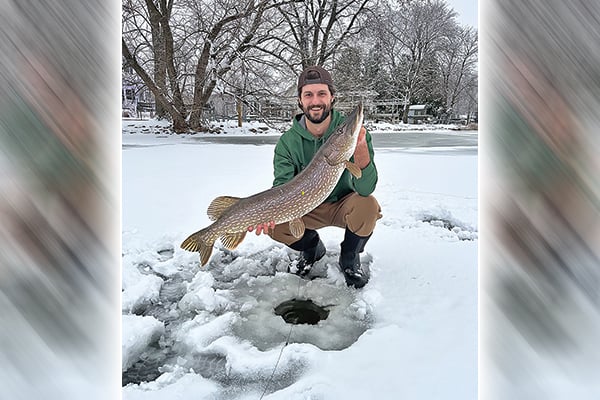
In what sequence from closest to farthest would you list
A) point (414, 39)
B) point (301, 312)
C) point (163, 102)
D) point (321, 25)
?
point (301, 312), point (414, 39), point (321, 25), point (163, 102)

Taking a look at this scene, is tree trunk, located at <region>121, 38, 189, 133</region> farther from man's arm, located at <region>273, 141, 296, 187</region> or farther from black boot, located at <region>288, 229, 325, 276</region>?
black boot, located at <region>288, 229, 325, 276</region>

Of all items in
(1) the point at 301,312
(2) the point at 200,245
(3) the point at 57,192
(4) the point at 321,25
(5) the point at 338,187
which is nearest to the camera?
(3) the point at 57,192

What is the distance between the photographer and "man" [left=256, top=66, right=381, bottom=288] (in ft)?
3.91

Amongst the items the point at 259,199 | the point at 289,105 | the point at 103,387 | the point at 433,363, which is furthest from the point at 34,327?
the point at 289,105

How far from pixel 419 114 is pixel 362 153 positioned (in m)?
0.80

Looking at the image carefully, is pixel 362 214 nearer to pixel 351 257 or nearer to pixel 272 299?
pixel 351 257

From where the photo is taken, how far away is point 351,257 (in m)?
1.29

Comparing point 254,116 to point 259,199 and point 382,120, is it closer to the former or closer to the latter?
point 382,120

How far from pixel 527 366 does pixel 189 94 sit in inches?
87.4

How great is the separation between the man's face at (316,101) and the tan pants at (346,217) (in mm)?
321

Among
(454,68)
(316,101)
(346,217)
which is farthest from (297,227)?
(454,68)

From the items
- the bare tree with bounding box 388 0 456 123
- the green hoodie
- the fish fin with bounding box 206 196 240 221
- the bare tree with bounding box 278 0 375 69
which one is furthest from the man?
the bare tree with bounding box 278 0 375 69

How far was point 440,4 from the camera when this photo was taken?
54.8 inches

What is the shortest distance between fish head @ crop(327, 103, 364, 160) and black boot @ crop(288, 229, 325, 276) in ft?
1.36
